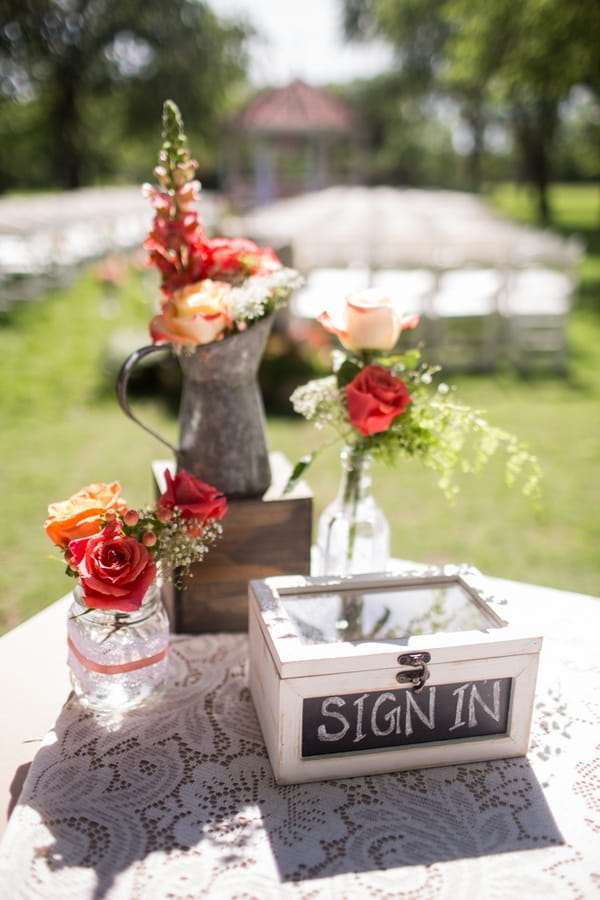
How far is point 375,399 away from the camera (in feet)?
4.26

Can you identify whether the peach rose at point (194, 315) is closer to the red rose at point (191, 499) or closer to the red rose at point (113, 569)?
the red rose at point (191, 499)

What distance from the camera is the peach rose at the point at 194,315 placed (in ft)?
4.37

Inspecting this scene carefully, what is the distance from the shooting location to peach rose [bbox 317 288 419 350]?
1330mm

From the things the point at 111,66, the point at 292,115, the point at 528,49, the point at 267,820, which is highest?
the point at 111,66

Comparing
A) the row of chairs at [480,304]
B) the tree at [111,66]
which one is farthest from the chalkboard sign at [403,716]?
the tree at [111,66]

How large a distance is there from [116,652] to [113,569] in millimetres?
183

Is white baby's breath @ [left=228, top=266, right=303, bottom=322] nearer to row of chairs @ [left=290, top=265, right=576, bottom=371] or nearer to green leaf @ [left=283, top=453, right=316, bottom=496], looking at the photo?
green leaf @ [left=283, top=453, right=316, bottom=496]

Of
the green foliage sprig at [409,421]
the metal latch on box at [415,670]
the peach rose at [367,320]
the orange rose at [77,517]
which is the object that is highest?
the peach rose at [367,320]

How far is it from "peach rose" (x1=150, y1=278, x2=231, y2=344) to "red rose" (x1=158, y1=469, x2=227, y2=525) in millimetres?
256

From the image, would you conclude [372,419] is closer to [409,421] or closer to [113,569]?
[409,421]

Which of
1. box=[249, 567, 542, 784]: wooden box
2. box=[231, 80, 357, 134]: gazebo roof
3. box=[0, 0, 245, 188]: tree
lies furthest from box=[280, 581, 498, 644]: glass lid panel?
box=[231, 80, 357, 134]: gazebo roof

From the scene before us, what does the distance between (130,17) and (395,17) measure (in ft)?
24.6

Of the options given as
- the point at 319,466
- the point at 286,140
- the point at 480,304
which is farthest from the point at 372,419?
the point at 286,140

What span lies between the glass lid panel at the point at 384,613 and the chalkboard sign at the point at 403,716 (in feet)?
0.30
